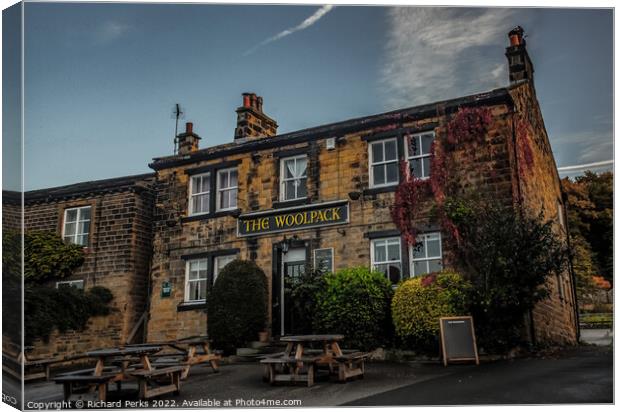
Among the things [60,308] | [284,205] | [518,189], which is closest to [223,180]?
[284,205]

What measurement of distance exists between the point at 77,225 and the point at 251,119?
551 cm

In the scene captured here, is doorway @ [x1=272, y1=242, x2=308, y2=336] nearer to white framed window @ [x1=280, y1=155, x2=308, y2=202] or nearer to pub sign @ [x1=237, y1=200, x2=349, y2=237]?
pub sign @ [x1=237, y1=200, x2=349, y2=237]

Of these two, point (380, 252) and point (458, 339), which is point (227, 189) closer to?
point (380, 252)

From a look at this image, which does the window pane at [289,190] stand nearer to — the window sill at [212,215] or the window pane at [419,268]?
the window sill at [212,215]

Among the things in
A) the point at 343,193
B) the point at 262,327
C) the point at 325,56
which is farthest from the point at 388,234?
the point at 325,56

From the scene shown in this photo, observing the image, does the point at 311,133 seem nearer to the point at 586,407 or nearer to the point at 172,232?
the point at 172,232

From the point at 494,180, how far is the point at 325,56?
4.74 meters

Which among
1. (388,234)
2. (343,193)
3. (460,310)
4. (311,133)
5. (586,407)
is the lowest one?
(586,407)

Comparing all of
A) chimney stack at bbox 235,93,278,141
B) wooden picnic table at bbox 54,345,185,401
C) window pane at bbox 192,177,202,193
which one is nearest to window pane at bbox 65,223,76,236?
window pane at bbox 192,177,202,193

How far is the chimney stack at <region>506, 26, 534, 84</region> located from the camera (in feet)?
40.2

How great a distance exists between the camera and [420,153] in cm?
1503

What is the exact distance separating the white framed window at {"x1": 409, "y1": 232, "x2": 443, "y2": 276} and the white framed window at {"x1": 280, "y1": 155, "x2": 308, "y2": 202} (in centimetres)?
318

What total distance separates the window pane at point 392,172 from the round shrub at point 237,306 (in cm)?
382

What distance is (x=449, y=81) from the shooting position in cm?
1252
